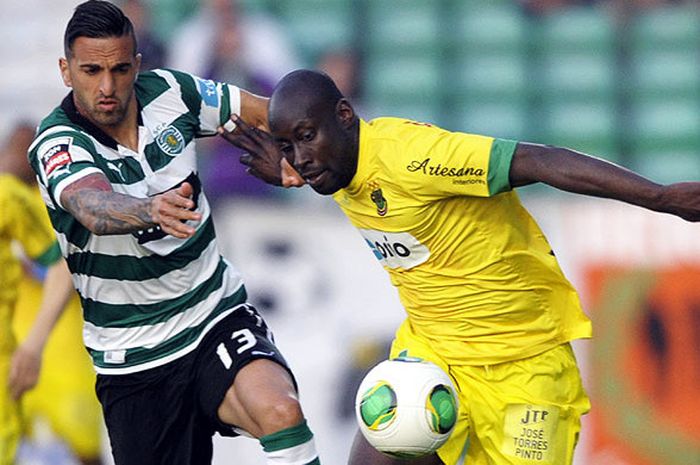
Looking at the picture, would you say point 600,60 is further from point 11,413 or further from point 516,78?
point 11,413

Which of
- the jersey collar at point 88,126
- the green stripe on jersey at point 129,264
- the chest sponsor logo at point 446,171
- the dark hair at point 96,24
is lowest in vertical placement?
the green stripe on jersey at point 129,264

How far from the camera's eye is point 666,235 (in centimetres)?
902

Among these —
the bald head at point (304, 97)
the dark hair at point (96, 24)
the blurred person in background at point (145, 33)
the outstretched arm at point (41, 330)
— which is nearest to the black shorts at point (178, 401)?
the bald head at point (304, 97)

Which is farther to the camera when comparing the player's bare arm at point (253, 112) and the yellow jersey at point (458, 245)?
the player's bare arm at point (253, 112)

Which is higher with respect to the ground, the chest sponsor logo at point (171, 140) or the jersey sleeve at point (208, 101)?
the jersey sleeve at point (208, 101)

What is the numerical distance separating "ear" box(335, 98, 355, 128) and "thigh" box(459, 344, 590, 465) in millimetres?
1149

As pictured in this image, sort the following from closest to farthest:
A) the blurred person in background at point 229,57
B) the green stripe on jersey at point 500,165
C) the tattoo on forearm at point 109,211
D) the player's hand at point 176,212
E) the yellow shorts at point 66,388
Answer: the player's hand at point 176,212
the tattoo on forearm at point 109,211
the green stripe on jersey at point 500,165
the blurred person in background at point 229,57
the yellow shorts at point 66,388

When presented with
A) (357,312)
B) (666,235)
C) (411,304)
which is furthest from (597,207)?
(411,304)

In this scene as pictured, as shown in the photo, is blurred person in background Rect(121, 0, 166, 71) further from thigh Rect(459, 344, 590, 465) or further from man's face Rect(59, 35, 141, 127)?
thigh Rect(459, 344, 590, 465)

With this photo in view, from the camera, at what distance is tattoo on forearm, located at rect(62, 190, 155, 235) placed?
5.46 m

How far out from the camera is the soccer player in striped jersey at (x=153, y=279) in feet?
19.7

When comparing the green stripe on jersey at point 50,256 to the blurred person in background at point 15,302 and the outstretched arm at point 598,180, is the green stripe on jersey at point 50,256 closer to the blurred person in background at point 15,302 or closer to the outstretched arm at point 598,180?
the blurred person in background at point 15,302

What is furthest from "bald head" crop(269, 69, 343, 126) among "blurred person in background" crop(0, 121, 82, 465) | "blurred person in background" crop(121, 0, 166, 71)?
"blurred person in background" crop(121, 0, 166, 71)

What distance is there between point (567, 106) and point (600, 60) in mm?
344
